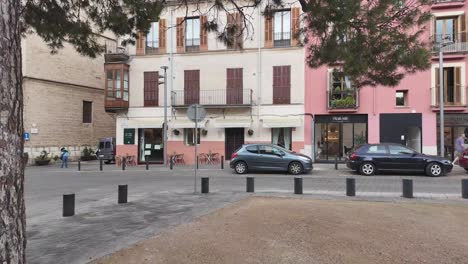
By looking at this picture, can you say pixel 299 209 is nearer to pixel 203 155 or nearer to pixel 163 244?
pixel 163 244

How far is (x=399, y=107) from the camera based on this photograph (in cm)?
2331

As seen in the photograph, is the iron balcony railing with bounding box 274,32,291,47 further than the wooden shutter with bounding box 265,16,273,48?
No

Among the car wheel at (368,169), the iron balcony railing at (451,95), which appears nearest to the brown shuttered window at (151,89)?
the car wheel at (368,169)

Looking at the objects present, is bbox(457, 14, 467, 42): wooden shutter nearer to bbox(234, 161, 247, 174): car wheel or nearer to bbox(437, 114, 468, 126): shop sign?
bbox(437, 114, 468, 126): shop sign

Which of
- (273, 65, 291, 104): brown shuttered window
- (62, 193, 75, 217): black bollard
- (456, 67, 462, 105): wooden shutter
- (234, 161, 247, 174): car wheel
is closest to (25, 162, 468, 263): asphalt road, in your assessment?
(62, 193, 75, 217): black bollard

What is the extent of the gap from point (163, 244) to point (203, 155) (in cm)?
1950

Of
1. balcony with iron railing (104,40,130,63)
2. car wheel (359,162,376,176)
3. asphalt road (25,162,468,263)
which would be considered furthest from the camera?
balcony with iron railing (104,40,130,63)

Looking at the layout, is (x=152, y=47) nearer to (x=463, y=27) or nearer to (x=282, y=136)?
(x=282, y=136)

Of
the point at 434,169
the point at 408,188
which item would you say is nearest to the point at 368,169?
the point at 434,169

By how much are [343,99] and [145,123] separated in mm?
12698

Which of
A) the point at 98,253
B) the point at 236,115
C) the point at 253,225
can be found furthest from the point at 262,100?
the point at 98,253

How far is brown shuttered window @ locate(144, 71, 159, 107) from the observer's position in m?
26.5

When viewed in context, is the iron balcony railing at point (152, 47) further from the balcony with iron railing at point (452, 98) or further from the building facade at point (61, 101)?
the balcony with iron railing at point (452, 98)

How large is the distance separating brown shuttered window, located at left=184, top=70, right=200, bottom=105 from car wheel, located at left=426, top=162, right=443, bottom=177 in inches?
563
